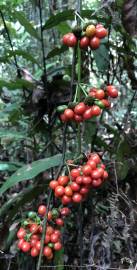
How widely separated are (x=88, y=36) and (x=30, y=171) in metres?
0.60

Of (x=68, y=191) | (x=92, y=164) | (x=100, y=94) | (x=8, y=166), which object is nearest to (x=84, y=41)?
(x=100, y=94)

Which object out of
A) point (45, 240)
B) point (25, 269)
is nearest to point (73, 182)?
point (45, 240)

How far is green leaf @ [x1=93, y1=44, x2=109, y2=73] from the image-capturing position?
2219mm

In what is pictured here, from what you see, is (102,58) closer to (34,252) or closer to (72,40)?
(72,40)

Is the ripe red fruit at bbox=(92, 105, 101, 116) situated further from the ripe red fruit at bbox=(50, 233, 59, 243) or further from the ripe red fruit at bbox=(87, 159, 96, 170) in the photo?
the ripe red fruit at bbox=(50, 233, 59, 243)

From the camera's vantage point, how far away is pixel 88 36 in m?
1.51

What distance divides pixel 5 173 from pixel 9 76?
1.63m

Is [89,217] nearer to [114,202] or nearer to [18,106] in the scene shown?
[114,202]

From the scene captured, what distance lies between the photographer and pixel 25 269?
2203mm

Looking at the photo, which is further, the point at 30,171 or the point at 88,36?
the point at 30,171

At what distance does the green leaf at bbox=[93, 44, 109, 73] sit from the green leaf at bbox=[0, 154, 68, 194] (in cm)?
71

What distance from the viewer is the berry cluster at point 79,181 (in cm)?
146

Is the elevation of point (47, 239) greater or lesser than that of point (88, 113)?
lesser

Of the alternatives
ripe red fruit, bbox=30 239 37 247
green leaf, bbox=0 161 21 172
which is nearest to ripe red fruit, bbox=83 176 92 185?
ripe red fruit, bbox=30 239 37 247
